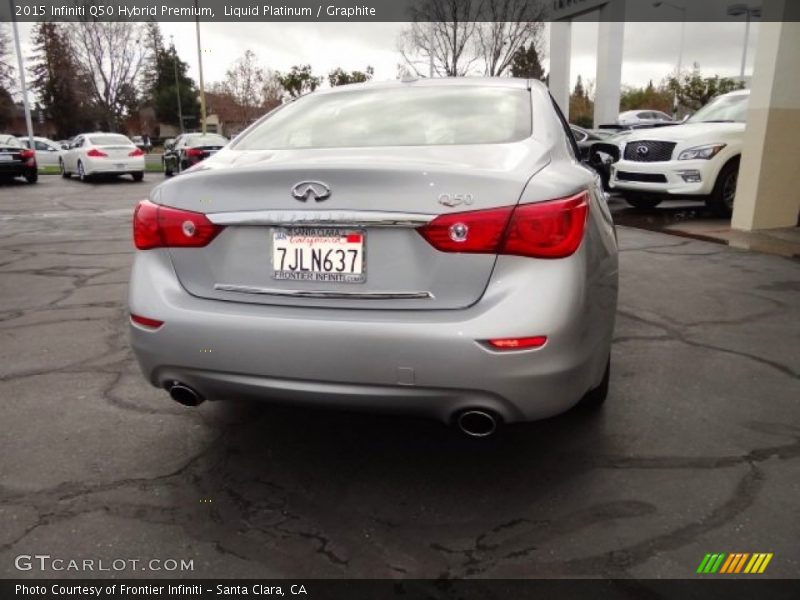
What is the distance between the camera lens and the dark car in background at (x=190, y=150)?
2002cm

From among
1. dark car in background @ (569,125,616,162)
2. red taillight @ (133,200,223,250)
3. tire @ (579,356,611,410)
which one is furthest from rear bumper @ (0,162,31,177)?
tire @ (579,356,611,410)

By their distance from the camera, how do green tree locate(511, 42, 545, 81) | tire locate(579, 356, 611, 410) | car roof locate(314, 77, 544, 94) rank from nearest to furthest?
1. tire locate(579, 356, 611, 410)
2. car roof locate(314, 77, 544, 94)
3. green tree locate(511, 42, 545, 81)

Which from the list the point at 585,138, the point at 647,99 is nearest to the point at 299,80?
the point at 647,99

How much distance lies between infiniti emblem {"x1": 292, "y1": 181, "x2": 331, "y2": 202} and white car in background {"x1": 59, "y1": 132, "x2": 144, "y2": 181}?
67.2ft

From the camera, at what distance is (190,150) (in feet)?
65.7

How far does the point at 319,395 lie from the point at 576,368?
876 mm

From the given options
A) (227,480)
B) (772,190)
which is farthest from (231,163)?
(772,190)

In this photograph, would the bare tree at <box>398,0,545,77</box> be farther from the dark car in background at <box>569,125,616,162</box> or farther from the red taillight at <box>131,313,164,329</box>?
the red taillight at <box>131,313,164,329</box>

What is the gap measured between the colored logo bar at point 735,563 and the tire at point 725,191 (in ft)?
28.3

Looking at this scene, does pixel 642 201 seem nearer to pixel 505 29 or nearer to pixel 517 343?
pixel 517 343

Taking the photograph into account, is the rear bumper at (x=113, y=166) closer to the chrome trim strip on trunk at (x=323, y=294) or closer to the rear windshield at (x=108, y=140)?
the rear windshield at (x=108, y=140)

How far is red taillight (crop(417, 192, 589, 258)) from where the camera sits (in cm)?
221

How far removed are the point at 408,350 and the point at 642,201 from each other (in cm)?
1038
